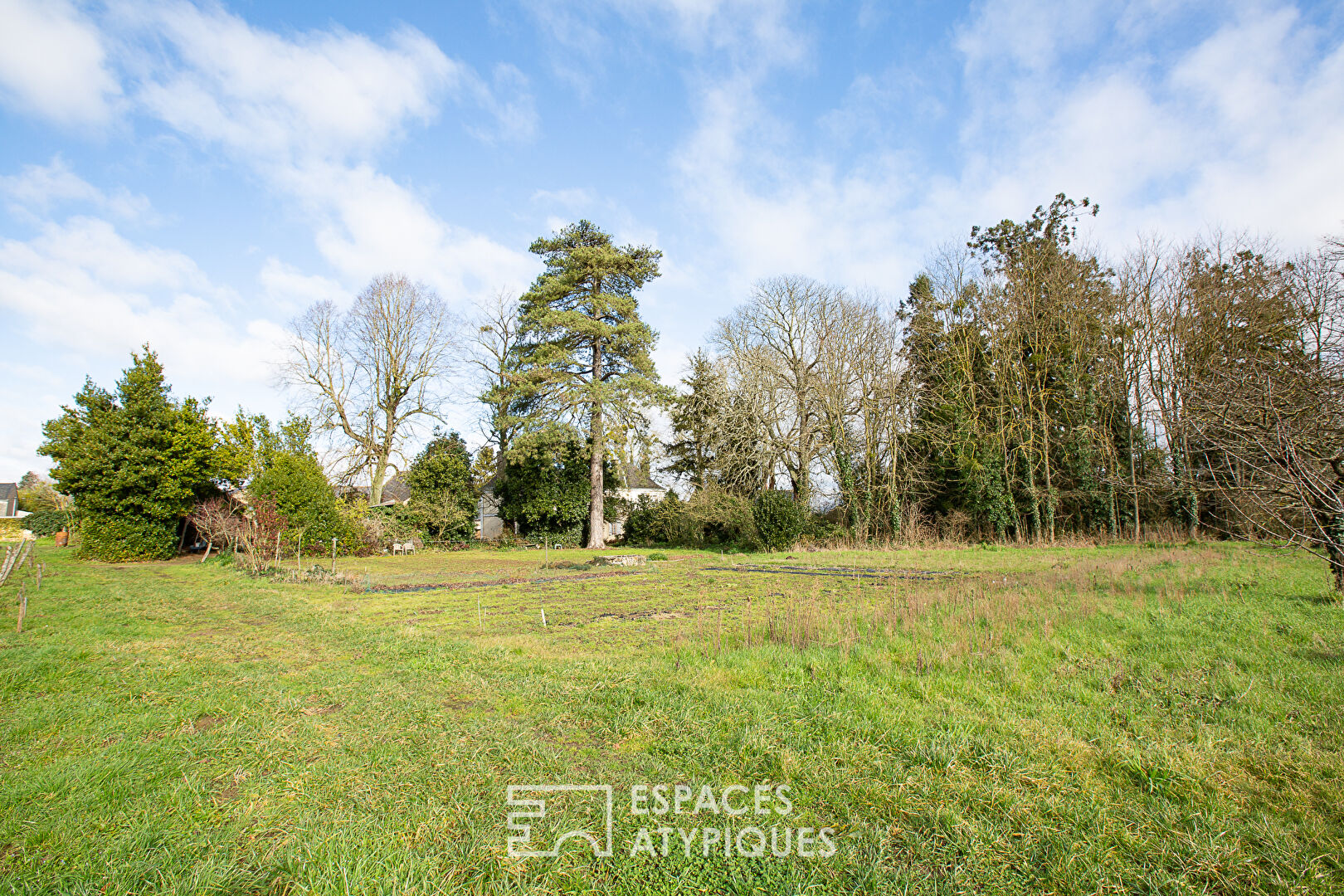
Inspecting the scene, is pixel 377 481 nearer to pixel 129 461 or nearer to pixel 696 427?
pixel 129 461

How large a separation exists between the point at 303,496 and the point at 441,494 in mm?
6938

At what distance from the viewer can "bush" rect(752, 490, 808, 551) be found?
21281 millimetres

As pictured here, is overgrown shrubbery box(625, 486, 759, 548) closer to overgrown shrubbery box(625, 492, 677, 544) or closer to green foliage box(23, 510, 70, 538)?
overgrown shrubbery box(625, 492, 677, 544)

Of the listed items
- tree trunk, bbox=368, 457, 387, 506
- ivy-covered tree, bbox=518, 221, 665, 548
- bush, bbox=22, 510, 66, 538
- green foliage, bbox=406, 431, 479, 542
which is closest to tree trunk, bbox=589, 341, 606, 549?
ivy-covered tree, bbox=518, 221, 665, 548

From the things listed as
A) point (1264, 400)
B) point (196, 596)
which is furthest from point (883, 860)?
point (196, 596)

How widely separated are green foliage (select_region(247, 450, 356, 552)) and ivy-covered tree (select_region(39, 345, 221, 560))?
2.25 meters

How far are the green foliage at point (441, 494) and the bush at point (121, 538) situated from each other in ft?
28.3

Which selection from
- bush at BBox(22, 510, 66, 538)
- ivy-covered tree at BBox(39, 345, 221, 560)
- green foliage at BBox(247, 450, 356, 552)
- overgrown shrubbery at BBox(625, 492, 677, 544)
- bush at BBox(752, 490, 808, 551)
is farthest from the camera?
bush at BBox(22, 510, 66, 538)

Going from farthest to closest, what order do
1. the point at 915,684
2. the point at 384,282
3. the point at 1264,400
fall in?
the point at 384,282
the point at 1264,400
the point at 915,684

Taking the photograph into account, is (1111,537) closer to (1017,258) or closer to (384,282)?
(1017,258)

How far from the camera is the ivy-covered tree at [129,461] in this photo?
1773 centimetres

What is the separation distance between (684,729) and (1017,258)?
26066 mm

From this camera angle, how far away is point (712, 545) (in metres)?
24.9

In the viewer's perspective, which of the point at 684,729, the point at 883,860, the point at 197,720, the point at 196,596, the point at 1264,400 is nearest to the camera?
the point at 883,860
